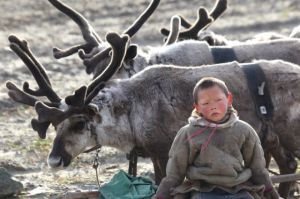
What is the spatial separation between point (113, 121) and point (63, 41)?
10245 mm

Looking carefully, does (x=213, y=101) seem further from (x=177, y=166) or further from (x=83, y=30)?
(x=83, y=30)

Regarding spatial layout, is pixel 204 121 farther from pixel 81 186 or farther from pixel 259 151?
Answer: pixel 81 186

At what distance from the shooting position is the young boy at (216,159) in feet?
16.0

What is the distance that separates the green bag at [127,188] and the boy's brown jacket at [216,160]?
1.89ft

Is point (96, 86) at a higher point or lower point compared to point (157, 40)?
lower

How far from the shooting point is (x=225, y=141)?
489cm

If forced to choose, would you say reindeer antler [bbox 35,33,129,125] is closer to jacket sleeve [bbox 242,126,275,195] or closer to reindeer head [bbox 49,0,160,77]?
reindeer head [bbox 49,0,160,77]

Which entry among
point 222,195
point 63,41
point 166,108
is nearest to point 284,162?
point 166,108

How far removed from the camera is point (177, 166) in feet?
16.3

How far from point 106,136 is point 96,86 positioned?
36 centimetres

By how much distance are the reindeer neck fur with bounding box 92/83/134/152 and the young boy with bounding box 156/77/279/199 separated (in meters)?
1.50

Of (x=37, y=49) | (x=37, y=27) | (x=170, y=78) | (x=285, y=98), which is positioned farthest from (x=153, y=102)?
(x=37, y=27)

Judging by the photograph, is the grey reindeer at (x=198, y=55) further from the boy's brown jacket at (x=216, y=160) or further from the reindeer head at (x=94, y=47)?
the boy's brown jacket at (x=216, y=160)

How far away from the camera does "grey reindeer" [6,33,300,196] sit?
634 cm
